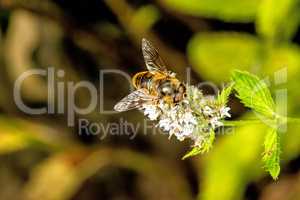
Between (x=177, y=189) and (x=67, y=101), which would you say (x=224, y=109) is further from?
(x=67, y=101)

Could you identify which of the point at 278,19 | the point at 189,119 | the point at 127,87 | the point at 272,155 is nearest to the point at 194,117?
the point at 189,119

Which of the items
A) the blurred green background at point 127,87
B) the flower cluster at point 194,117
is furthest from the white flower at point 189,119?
the blurred green background at point 127,87

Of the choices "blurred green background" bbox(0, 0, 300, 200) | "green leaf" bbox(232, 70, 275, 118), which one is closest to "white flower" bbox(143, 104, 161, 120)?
"green leaf" bbox(232, 70, 275, 118)

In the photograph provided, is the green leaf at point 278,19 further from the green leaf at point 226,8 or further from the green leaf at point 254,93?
the green leaf at point 254,93

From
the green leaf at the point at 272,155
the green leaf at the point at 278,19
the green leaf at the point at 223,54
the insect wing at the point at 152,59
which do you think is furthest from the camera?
the green leaf at the point at 223,54

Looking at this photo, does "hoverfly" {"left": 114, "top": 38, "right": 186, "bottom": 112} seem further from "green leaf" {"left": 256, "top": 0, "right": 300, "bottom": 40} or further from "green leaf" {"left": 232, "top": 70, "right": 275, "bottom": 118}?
"green leaf" {"left": 256, "top": 0, "right": 300, "bottom": 40}

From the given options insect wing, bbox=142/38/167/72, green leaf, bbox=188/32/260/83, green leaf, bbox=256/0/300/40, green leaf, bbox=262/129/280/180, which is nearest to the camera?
green leaf, bbox=262/129/280/180
